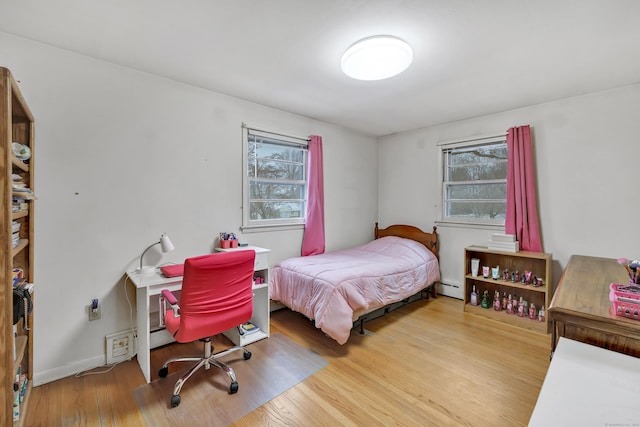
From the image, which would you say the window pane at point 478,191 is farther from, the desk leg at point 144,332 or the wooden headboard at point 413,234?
the desk leg at point 144,332

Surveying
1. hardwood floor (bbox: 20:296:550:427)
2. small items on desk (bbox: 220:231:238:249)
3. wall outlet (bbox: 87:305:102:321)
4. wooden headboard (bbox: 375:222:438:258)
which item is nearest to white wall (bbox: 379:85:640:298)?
wooden headboard (bbox: 375:222:438:258)

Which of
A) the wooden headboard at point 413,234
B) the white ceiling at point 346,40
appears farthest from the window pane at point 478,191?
the white ceiling at point 346,40

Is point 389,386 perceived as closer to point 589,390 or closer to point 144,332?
point 589,390

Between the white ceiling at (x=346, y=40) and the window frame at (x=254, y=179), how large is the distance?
466 mm

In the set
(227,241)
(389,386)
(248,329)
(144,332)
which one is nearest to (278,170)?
(227,241)

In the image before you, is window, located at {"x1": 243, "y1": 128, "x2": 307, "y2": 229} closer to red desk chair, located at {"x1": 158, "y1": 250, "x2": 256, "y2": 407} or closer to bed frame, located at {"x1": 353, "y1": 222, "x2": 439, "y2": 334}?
red desk chair, located at {"x1": 158, "y1": 250, "x2": 256, "y2": 407}

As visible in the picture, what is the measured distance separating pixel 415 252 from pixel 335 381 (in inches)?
84.1

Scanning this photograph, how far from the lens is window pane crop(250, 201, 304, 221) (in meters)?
3.27

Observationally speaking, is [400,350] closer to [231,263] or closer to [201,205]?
[231,263]

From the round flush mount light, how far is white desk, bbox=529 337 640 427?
193cm

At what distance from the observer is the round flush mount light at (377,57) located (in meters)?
1.86

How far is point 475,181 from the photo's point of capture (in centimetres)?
366

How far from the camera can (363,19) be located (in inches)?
67.1

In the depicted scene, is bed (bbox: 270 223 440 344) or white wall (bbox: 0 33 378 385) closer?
white wall (bbox: 0 33 378 385)
